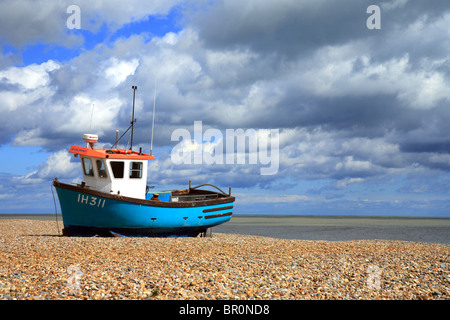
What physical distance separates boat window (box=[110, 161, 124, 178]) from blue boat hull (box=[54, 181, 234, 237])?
4.60 feet

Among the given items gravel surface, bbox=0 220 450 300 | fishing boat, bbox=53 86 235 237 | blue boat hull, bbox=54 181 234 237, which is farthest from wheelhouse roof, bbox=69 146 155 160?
gravel surface, bbox=0 220 450 300

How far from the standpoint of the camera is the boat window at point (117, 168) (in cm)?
1981

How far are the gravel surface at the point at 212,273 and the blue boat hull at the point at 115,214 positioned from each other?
11.1 ft

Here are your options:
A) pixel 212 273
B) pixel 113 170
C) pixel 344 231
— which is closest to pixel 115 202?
pixel 113 170

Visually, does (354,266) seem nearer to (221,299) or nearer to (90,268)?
(221,299)

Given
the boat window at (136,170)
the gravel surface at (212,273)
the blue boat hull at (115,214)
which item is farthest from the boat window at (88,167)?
Answer: the gravel surface at (212,273)

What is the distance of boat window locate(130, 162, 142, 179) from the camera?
20250 mm

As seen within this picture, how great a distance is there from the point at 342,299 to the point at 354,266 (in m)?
3.59

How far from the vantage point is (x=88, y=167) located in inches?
798

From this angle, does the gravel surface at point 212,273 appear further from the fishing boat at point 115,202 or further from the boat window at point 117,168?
the boat window at point 117,168

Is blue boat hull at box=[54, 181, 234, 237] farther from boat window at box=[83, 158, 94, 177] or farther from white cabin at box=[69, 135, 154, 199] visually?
boat window at box=[83, 158, 94, 177]

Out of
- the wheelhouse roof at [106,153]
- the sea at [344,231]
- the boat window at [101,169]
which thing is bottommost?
the sea at [344,231]

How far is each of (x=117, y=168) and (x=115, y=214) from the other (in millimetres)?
2157
